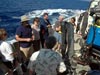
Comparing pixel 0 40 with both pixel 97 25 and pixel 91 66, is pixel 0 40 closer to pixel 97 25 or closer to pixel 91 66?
pixel 91 66

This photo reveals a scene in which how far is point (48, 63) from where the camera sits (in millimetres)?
6238

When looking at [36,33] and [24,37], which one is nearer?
[24,37]

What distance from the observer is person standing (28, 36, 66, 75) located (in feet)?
20.5

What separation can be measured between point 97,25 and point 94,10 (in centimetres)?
54

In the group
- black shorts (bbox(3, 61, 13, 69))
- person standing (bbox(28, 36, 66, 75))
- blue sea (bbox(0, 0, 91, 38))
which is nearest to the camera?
person standing (bbox(28, 36, 66, 75))

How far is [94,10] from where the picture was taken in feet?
38.3

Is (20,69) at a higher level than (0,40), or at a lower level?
lower

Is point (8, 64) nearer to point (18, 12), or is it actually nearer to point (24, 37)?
point (24, 37)

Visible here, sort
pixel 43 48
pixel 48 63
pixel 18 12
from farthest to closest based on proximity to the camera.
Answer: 1. pixel 18 12
2. pixel 43 48
3. pixel 48 63

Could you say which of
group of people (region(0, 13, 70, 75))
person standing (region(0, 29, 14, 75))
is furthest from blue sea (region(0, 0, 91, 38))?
person standing (region(0, 29, 14, 75))

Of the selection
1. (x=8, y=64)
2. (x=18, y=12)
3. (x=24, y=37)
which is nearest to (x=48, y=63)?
(x=8, y=64)

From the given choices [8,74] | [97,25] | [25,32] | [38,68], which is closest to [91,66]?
[97,25]

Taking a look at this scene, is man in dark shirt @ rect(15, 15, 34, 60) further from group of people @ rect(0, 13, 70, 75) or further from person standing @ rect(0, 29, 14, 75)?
person standing @ rect(0, 29, 14, 75)

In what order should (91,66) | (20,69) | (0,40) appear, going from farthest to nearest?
1. (91,66)
2. (20,69)
3. (0,40)
